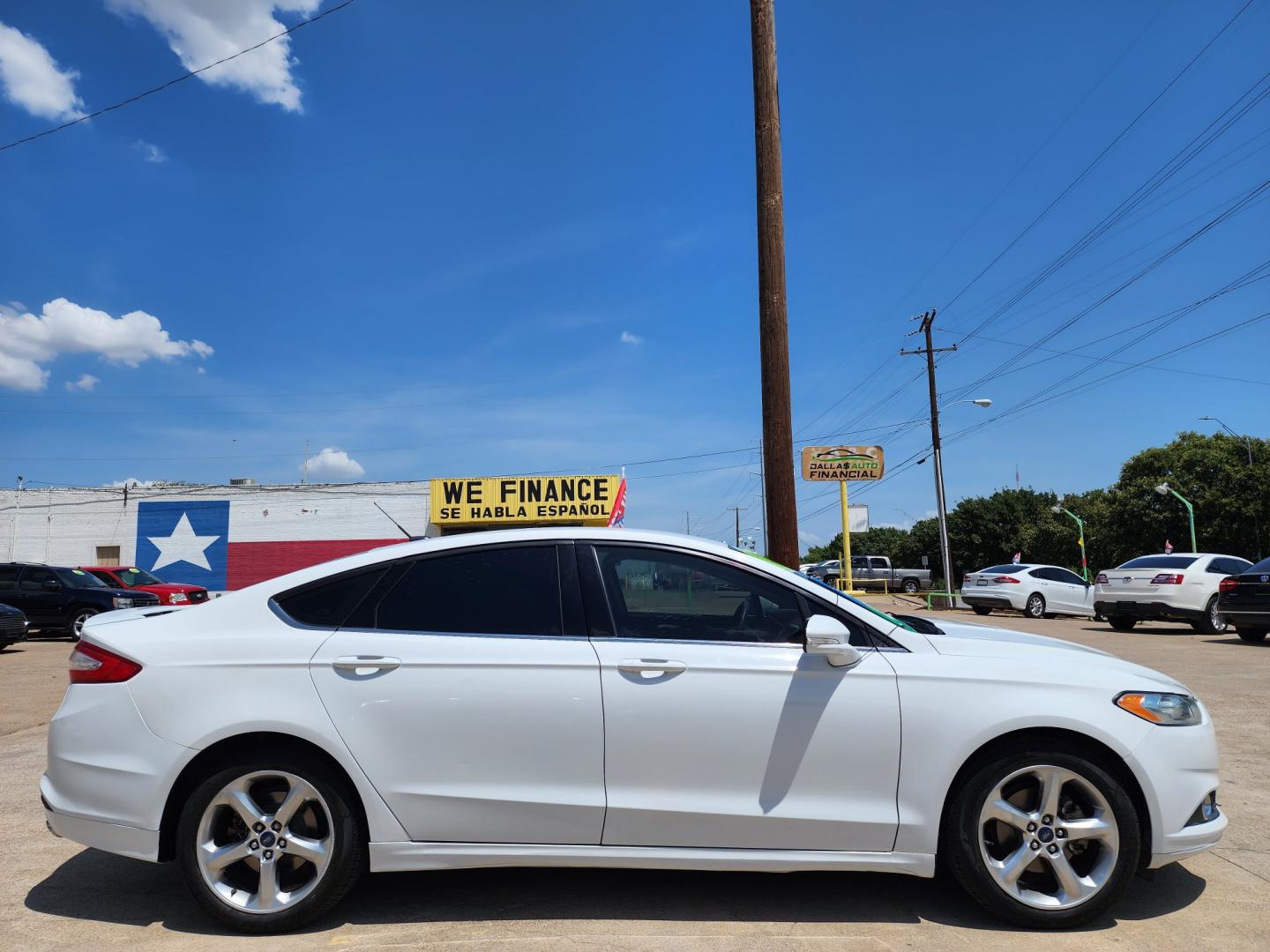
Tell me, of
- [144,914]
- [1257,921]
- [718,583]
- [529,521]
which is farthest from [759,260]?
[529,521]

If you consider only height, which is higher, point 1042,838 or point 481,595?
point 481,595

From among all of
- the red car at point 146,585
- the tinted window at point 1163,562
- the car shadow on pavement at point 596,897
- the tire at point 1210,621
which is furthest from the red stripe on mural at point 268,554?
the car shadow on pavement at point 596,897

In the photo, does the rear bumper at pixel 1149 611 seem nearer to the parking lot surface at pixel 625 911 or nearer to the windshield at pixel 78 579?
the parking lot surface at pixel 625 911

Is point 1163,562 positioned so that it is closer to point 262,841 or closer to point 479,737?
point 479,737

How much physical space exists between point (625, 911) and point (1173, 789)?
2214mm

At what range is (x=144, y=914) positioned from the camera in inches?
139

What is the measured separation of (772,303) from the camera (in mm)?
7375

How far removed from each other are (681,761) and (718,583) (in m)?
0.75

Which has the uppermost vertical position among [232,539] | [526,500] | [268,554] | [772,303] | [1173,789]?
[526,500]

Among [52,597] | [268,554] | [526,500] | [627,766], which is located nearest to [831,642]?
[627,766]

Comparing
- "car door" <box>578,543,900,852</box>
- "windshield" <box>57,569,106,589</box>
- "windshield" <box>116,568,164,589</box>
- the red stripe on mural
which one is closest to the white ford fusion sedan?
"car door" <box>578,543,900,852</box>

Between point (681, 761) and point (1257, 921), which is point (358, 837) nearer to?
point (681, 761)

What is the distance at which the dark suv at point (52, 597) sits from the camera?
17594 millimetres

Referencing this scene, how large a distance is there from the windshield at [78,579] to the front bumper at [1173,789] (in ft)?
65.1
